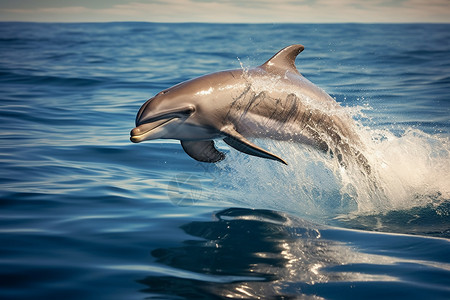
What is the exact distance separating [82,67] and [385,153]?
19288 mm

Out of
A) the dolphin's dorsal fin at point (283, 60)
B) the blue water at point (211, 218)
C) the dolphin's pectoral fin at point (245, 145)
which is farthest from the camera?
the dolphin's dorsal fin at point (283, 60)

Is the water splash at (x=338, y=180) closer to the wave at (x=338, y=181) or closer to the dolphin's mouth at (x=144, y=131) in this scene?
the wave at (x=338, y=181)

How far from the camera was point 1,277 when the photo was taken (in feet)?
13.7

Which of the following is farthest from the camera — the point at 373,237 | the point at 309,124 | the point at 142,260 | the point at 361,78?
the point at 361,78

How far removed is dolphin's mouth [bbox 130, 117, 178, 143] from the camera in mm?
5439

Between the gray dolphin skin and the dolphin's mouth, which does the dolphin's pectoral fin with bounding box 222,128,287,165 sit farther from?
the dolphin's mouth

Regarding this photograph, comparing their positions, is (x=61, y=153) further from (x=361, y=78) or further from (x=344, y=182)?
(x=361, y=78)

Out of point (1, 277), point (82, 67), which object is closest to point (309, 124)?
point (1, 277)

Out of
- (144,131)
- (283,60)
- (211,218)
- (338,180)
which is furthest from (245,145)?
(338,180)

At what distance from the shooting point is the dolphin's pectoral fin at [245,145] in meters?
5.70

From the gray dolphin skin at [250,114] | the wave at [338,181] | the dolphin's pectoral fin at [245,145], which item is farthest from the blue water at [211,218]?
the dolphin's pectoral fin at [245,145]

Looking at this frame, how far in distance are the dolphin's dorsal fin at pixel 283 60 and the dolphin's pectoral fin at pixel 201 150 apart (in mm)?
1242

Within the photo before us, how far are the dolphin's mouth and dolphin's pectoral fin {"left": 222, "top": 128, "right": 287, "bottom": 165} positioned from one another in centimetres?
79

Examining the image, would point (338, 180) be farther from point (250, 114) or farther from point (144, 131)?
point (144, 131)
